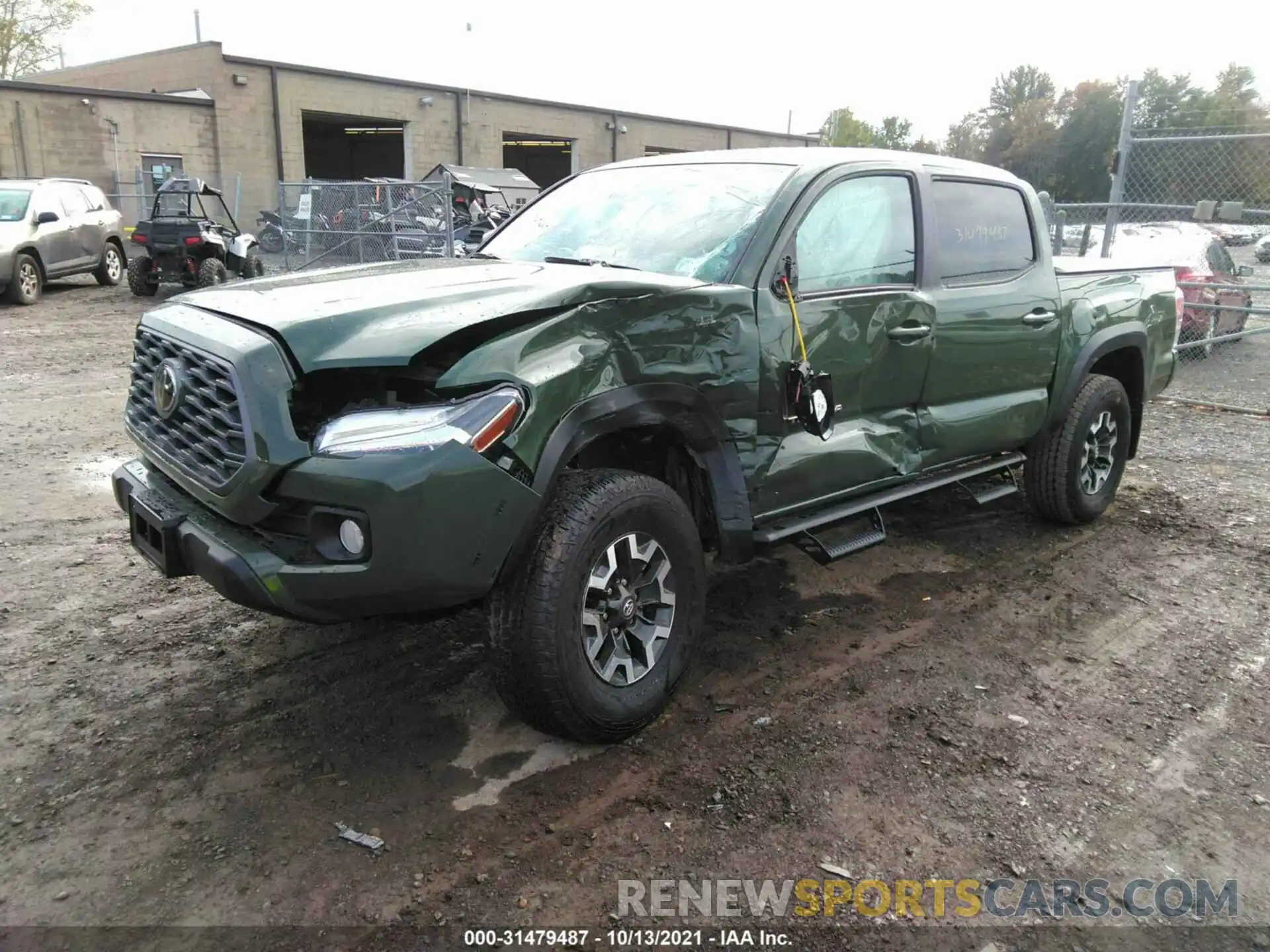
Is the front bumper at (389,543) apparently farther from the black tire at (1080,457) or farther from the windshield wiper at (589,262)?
the black tire at (1080,457)

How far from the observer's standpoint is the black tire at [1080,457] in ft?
17.4

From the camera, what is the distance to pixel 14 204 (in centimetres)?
1425

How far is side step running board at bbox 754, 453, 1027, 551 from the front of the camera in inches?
147

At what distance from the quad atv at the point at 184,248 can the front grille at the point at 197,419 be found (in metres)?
12.5

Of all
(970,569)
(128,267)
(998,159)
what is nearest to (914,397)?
(970,569)

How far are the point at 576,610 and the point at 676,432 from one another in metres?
0.77

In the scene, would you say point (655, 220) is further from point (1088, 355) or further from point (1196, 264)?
point (1196, 264)

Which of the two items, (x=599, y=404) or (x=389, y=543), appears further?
(x=599, y=404)

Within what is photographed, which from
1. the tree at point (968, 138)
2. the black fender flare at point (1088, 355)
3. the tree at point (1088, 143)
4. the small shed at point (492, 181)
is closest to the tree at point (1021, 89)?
the tree at point (968, 138)

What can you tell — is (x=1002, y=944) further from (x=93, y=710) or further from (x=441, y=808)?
(x=93, y=710)

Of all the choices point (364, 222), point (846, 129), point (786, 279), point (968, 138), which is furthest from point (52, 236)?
point (846, 129)

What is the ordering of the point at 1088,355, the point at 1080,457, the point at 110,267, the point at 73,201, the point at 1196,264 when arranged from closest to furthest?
the point at 1088,355, the point at 1080,457, the point at 1196,264, the point at 73,201, the point at 110,267

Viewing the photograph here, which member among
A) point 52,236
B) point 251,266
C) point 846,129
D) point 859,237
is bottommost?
point 251,266

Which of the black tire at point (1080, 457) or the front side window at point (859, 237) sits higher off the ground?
the front side window at point (859, 237)
